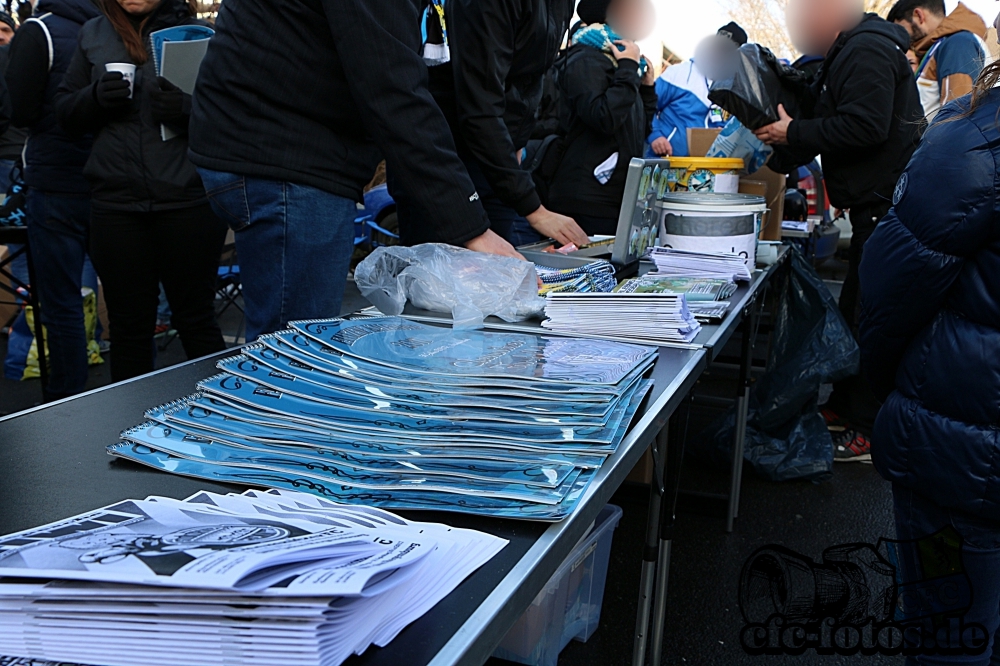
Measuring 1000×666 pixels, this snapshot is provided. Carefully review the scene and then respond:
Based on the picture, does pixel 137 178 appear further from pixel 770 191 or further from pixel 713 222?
pixel 770 191

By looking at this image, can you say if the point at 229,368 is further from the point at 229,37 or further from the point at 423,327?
the point at 229,37

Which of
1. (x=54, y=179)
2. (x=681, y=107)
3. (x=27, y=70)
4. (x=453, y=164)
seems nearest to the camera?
(x=453, y=164)

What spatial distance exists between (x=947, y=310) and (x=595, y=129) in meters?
2.10

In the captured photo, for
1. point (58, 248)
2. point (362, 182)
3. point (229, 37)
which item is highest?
point (229, 37)

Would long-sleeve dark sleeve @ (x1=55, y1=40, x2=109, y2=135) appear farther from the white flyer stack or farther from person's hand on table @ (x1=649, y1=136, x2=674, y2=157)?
person's hand on table @ (x1=649, y1=136, x2=674, y2=157)

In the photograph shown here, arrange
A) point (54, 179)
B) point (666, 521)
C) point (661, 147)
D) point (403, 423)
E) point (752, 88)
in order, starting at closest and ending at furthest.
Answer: point (403, 423) < point (666, 521) < point (54, 179) < point (752, 88) < point (661, 147)

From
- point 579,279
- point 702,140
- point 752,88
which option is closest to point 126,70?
point 579,279

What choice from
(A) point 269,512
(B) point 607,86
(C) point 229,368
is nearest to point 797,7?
(B) point 607,86

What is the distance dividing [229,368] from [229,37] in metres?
0.85

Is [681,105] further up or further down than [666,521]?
further up

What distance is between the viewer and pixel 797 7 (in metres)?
2.92

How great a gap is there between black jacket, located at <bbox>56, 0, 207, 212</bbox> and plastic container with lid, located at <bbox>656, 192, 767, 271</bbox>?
1404 mm

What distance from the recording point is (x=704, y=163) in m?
2.60

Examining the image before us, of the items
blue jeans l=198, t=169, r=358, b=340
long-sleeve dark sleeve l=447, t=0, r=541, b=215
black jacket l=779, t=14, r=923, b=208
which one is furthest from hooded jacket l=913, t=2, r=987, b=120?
blue jeans l=198, t=169, r=358, b=340
